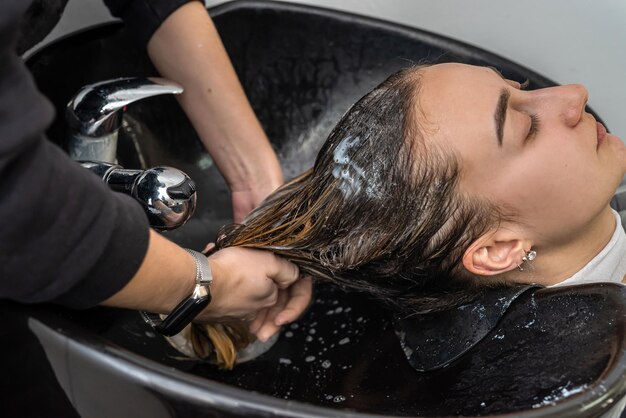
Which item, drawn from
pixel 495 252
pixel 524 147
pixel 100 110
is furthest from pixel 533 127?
pixel 100 110

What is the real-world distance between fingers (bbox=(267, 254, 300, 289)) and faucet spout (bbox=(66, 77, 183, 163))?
296 mm

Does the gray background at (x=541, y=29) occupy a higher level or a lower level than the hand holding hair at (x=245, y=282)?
higher

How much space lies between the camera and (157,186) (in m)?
0.97

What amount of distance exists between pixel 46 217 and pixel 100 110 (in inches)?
16.8

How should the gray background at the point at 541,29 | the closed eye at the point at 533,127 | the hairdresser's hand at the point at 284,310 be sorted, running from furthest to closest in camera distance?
the gray background at the point at 541,29, the hairdresser's hand at the point at 284,310, the closed eye at the point at 533,127

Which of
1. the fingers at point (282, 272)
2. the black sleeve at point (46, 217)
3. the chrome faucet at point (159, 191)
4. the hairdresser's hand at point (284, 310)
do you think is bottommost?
the hairdresser's hand at point (284, 310)

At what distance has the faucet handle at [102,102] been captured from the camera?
1090 millimetres

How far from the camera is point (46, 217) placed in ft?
2.28

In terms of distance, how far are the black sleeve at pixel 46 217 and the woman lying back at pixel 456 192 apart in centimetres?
34

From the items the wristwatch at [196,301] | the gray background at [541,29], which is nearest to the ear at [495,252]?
the wristwatch at [196,301]

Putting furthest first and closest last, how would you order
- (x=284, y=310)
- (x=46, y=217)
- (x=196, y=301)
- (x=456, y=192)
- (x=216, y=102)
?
(x=216, y=102) → (x=284, y=310) → (x=456, y=192) → (x=196, y=301) → (x=46, y=217)

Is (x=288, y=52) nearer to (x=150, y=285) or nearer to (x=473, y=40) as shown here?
(x=473, y=40)

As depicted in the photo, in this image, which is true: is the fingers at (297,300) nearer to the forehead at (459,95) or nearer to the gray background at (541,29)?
the forehead at (459,95)

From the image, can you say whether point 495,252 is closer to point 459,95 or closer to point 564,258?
point 564,258
